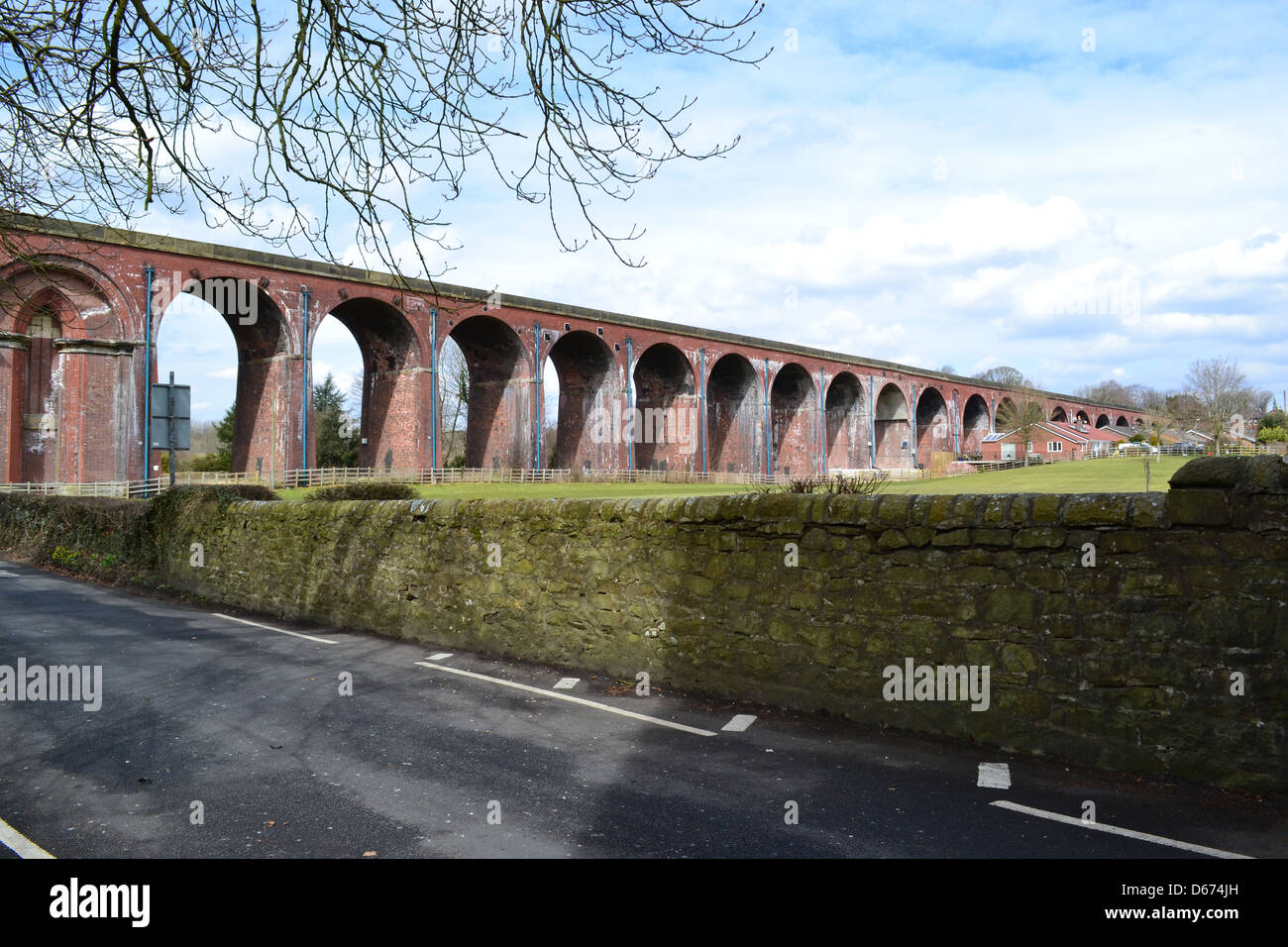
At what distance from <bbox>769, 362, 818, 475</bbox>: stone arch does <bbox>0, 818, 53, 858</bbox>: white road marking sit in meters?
60.8

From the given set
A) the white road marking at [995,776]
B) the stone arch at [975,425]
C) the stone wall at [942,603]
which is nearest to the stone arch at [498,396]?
the stone wall at [942,603]

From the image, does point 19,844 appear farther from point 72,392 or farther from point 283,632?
point 72,392

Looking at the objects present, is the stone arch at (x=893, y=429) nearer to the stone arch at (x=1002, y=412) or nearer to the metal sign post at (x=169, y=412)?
the stone arch at (x=1002, y=412)

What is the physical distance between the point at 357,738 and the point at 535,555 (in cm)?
298

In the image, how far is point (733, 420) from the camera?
60.4 metres

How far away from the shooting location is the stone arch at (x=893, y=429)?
75062 mm

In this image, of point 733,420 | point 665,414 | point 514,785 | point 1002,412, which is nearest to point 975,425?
point 1002,412

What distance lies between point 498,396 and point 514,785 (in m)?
41.8

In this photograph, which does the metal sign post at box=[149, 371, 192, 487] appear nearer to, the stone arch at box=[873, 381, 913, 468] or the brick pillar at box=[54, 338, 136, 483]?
the brick pillar at box=[54, 338, 136, 483]

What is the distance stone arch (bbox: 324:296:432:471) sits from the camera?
4105 centimetres
